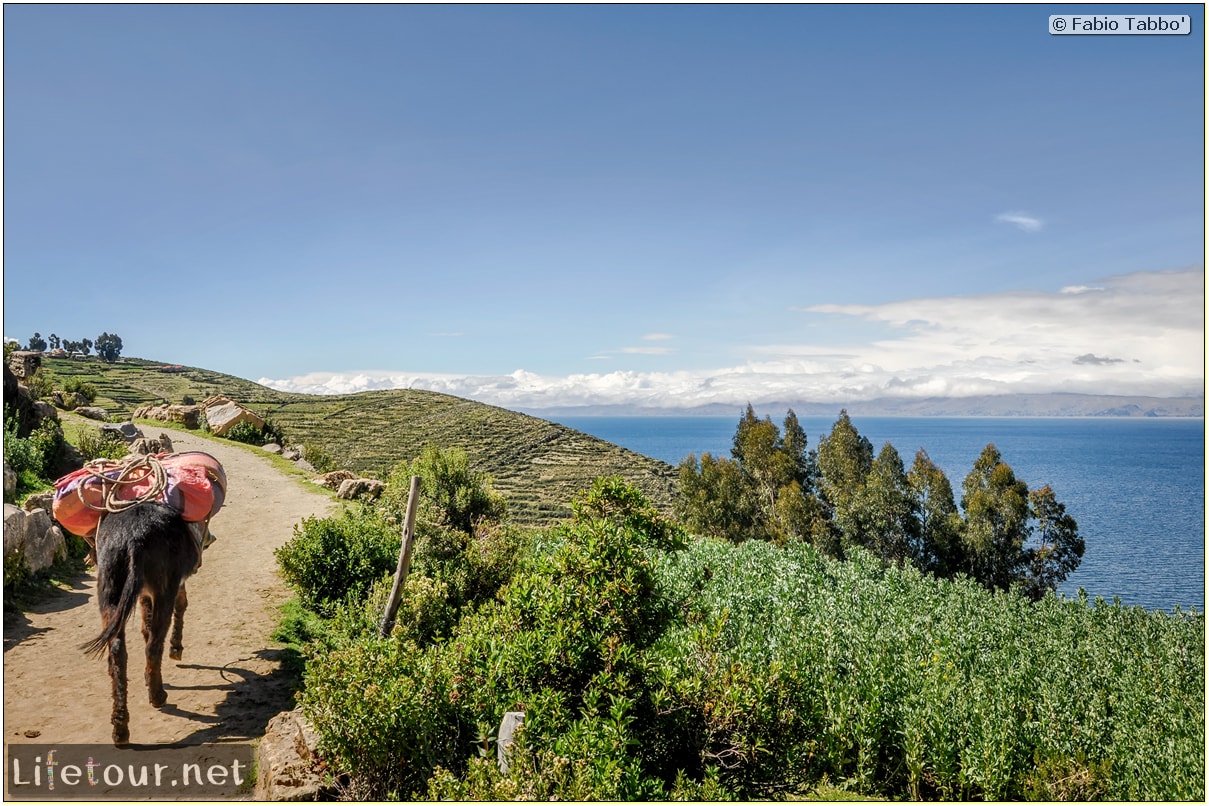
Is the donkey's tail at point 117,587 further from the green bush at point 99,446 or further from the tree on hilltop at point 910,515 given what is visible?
the tree on hilltop at point 910,515

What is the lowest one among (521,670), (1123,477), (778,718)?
(1123,477)

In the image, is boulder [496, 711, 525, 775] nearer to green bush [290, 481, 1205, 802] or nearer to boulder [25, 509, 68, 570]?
green bush [290, 481, 1205, 802]

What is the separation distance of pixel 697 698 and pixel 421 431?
4147cm

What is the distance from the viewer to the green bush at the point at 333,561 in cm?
1005

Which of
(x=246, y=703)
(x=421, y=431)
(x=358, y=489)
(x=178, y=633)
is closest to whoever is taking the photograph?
(x=246, y=703)

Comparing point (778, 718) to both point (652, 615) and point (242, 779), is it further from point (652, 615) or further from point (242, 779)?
point (242, 779)

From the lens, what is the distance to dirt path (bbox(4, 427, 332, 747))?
6.01 metres

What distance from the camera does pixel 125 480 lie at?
611 cm

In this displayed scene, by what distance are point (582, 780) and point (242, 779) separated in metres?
3.28

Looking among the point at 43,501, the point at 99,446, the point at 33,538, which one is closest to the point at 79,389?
the point at 99,446

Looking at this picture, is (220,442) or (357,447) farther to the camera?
(357,447)

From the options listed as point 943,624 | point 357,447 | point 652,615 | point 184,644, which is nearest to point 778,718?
point 652,615

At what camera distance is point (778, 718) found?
17.5 feet

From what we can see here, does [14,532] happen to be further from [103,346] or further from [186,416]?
[103,346]
